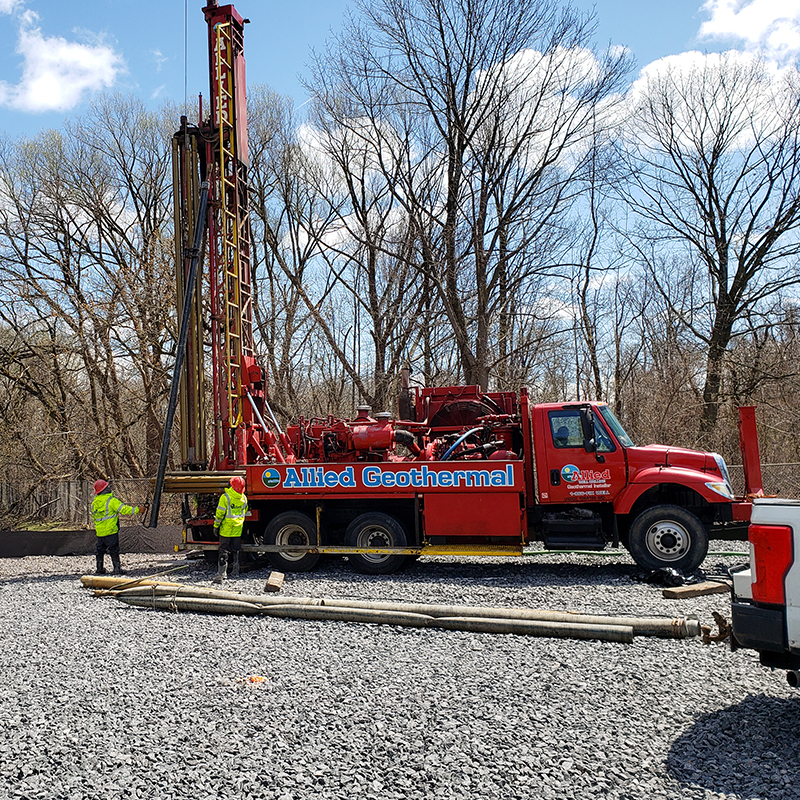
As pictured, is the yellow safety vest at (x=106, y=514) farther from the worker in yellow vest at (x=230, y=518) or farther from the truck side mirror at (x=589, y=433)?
the truck side mirror at (x=589, y=433)

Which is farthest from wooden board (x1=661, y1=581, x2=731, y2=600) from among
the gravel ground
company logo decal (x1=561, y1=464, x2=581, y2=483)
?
company logo decal (x1=561, y1=464, x2=581, y2=483)

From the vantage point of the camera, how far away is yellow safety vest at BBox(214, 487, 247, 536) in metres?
11.6

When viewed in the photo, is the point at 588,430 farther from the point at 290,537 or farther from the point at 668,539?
the point at 290,537

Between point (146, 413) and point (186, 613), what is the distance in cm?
1463

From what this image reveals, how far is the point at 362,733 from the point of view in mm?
4891

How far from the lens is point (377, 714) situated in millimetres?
5227

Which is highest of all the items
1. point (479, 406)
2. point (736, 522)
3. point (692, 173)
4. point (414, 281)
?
point (692, 173)

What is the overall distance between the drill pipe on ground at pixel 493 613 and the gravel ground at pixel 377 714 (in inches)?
5.9

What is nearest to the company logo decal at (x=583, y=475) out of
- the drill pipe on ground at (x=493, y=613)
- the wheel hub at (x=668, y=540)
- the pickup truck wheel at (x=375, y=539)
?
the wheel hub at (x=668, y=540)

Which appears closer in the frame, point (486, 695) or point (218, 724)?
point (218, 724)

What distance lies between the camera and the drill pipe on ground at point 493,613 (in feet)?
23.2

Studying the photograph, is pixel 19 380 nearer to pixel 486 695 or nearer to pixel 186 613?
pixel 186 613

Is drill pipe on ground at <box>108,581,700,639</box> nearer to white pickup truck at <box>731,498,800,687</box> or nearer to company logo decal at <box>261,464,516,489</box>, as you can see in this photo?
white pickup truck at <box>731,498,800,687</box>

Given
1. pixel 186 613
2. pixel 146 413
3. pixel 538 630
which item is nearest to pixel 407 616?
pixel 538 630
